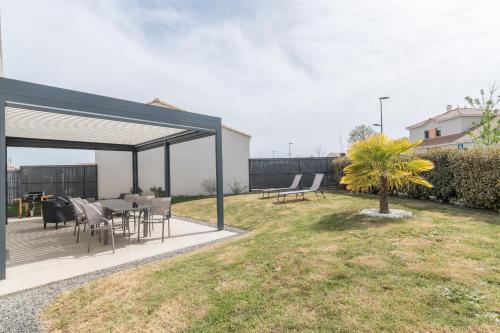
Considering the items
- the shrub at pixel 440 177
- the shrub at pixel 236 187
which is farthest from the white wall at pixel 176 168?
the shrub at pixel 440 177

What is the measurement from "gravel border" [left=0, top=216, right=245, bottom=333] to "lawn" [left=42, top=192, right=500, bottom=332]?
0.18 meters

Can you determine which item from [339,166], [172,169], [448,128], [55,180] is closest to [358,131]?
[448,128]

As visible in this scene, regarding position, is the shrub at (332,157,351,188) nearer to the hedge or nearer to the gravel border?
the hedge

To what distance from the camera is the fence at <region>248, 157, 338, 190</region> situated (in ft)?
60.5

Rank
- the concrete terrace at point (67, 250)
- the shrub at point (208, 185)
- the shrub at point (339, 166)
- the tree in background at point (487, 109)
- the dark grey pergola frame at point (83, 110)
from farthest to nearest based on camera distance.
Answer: the tree in background at point (487, 109)
the shrub at point (208, 185)
the shrub at point (339, 166)
the concrete terrace at point (67, 250)
the dark grey pergola frame at point (83, 110)

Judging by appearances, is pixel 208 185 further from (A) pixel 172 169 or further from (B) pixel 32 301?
(B) pixel 32 301

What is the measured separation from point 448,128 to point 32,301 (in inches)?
1464

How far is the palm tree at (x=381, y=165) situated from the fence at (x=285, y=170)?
1072 centimetres

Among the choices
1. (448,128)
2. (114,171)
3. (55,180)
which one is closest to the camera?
(55,180)

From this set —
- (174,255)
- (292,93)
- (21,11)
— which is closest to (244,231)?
(174,255)

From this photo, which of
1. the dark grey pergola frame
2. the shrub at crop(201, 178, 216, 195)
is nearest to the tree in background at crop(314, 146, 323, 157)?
the shrub at crop(201, 178, 216, 195)

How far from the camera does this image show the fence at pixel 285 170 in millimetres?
18438

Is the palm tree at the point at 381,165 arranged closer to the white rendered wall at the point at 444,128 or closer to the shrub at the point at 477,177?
the shrub at the point at 477,177

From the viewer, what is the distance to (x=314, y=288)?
134 inches
